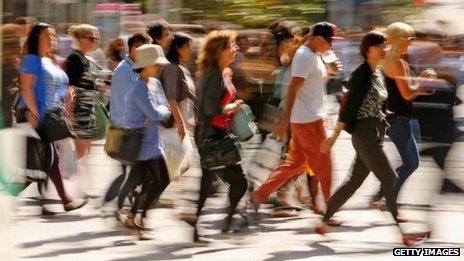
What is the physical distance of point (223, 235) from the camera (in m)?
8.84

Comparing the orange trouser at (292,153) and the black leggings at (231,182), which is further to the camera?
the orange trouser at (292,153)

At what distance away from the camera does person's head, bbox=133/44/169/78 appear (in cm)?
846

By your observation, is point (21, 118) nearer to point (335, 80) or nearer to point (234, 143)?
point (234, 143)

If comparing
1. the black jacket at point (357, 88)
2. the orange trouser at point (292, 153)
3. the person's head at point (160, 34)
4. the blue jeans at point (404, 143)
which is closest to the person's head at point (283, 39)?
the orange trouser at point (292, 153)

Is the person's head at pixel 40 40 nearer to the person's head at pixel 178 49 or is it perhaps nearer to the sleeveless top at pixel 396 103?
the person's head at pixel 178 49

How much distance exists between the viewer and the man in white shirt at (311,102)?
28.2 feet

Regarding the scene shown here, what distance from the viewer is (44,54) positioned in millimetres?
9328

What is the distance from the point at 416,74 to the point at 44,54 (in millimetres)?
2948

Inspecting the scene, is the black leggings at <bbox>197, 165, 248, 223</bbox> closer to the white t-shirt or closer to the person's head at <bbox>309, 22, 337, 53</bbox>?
the white t-shirt

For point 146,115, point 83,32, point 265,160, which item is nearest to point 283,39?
point 265,160

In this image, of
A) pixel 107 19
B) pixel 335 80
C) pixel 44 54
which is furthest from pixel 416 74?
pixel 107 19

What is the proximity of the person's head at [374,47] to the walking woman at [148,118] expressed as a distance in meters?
1.46

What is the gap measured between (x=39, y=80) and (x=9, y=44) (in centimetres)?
123

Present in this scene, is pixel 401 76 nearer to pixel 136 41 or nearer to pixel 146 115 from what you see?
pixel 146 115
